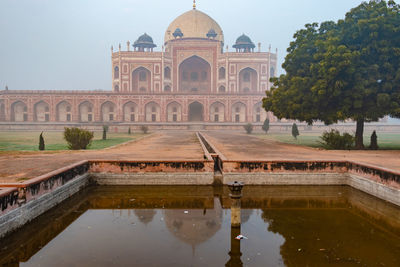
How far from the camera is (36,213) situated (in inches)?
168

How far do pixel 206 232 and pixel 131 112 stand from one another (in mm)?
30817

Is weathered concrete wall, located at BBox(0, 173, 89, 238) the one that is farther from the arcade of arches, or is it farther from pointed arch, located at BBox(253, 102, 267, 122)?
pointed arch, located at BBox(253, 102, 267, 122)

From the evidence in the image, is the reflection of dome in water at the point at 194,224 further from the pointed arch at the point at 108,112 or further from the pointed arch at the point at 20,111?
the pointed arch at the point at 20,111

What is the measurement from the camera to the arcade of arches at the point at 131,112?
107 ft

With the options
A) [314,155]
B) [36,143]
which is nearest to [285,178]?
[314,155]

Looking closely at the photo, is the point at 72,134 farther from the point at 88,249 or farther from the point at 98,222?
the point at 88,249

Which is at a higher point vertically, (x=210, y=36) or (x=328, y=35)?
(x=210, y=36)

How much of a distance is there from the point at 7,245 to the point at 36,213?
0.97 meters

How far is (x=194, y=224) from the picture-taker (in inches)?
162

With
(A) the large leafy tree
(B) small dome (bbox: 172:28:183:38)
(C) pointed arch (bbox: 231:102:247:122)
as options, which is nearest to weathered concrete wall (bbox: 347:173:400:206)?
(A) the large leafy tree

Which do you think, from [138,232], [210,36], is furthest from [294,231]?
[210,36]

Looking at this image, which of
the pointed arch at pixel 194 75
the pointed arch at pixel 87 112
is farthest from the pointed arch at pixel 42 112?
the pointed arch at pixel 194 75

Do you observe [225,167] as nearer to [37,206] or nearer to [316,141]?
[37,206]

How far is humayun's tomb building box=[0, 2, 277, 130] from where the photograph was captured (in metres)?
32.4
